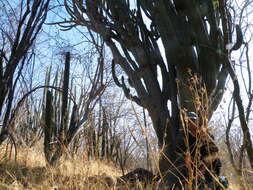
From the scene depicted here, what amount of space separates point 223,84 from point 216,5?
0.97 metres

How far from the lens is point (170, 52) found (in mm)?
Answer: 3521

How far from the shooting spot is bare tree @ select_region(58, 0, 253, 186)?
332 cm

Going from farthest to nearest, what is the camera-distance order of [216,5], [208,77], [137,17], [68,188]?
[137,17], [216,5], [208,77], [68,188]

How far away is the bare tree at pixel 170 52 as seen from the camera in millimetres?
3316

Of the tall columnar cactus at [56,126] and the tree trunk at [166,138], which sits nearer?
the tree trunk at [166,138]

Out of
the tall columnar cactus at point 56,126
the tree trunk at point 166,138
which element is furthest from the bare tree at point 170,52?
the tall columnar cactus at point 56,126

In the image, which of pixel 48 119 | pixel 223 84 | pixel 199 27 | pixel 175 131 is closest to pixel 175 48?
pixel 199 27

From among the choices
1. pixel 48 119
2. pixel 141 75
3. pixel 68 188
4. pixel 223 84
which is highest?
pixel 141 75

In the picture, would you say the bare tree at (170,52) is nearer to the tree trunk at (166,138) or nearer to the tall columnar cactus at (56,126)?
the tree trunk at (166,138)

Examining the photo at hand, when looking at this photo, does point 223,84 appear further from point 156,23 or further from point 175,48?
point 156,23

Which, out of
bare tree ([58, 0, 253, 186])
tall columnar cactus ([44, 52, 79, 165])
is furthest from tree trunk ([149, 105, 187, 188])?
tall columnar cactus ([44, 52, 79, 165])

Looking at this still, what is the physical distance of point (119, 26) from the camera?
3.88 metres

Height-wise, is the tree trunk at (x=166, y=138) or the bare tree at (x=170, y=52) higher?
the bare tree at (x=170, y=52)

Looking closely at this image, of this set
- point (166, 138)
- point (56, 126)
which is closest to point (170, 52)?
point (166, 138)
